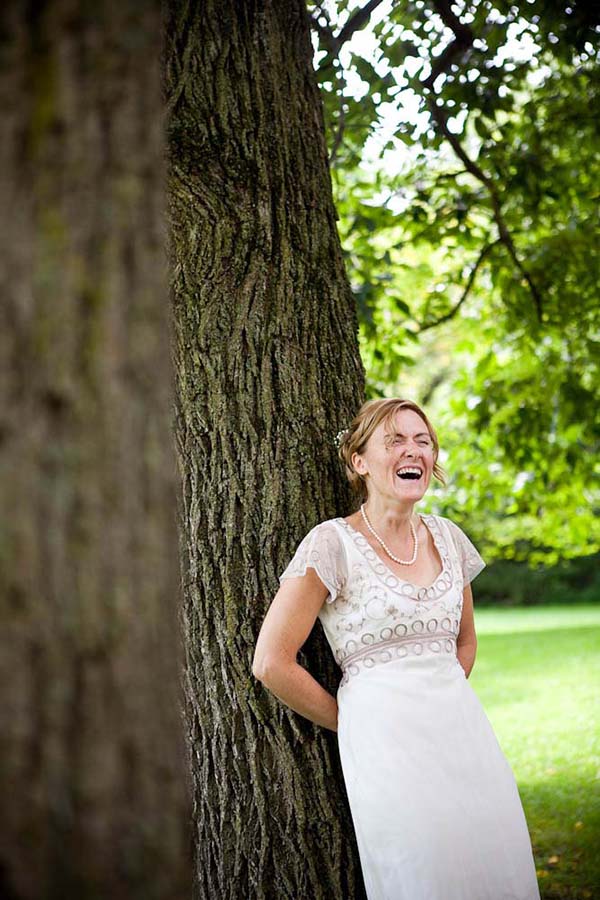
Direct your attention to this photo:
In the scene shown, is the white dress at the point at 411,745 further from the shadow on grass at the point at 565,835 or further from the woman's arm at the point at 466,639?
the shadow on grass at the point at 565,835

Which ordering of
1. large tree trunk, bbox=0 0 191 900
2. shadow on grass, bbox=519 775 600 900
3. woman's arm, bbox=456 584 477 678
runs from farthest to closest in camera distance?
shadow on grass, bbox=519 775 600 900 < woman's arm, bbox=456 584 477 678 < large tree trunk, bbox=0 0 191 900

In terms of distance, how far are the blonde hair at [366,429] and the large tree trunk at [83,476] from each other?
75.2 inches

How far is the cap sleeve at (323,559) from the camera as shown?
9.38 ft

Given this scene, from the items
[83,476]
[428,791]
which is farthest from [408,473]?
[83,476]

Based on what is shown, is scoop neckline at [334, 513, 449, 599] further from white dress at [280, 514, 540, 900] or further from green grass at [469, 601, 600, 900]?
green grass at [469, 601, 600, 900]

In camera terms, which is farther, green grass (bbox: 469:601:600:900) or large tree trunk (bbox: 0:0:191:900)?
green grass (bbox: 469:601:600:900)

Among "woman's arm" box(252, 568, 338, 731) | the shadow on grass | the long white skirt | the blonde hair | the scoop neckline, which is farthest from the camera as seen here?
the shadow on grass

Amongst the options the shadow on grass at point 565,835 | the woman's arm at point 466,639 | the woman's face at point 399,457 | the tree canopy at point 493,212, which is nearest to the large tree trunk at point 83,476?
the woman's face at point 399,457

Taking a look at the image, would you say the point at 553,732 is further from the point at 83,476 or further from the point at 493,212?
the point at 83,476

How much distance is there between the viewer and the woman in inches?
107

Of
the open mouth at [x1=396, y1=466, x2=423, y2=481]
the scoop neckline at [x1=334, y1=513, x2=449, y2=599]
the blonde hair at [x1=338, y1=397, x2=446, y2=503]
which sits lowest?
the scoop neckline at [x1=334, y1=513, x2=449, y2=599]

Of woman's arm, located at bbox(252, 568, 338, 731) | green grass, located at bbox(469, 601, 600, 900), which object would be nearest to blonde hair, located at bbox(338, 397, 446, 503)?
woman's arm, located at bbox(252, 568, 338, 731)

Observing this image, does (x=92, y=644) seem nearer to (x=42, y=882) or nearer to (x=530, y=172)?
(x=42, y=882)

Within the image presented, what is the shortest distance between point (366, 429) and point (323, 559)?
1.59ft
